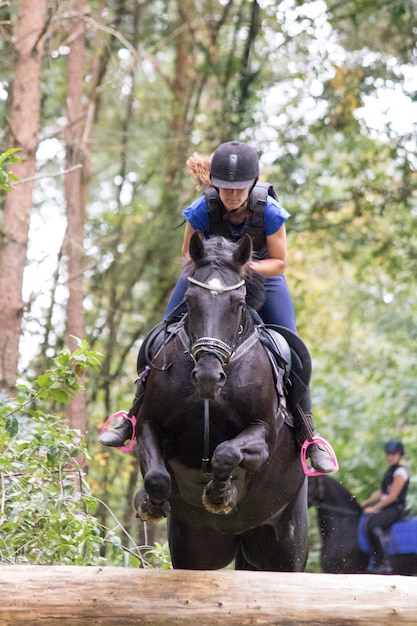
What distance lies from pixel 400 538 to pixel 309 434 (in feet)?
23.8

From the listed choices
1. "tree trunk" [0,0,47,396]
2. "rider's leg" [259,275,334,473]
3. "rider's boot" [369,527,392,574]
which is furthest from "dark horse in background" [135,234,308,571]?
"rider's boot" [369,527,392,574]

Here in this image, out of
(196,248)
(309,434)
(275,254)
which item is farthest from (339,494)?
(196,248)

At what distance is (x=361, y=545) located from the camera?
12586 millimetres

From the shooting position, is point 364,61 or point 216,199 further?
point 364,61

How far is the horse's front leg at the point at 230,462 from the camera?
4.67 meters

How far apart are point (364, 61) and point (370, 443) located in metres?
6.24

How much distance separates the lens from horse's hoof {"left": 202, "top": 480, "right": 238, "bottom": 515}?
187 inches

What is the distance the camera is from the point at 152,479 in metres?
4.75

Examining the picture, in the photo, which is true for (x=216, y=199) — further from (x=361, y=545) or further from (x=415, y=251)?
(x=415, y=251)

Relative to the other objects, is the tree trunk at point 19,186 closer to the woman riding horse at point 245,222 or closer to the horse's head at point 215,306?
the woman riding horse at point 245,222

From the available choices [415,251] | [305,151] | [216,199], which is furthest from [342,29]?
[216,199]

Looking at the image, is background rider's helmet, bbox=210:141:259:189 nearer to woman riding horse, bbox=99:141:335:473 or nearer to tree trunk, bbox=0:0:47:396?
woman riding horse, bbox=99:141:335:473

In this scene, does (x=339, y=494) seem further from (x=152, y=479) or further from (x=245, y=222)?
(x=152, y=479)

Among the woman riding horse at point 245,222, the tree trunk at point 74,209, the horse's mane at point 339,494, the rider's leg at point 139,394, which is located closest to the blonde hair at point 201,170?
the woman riding horse at point 245,222
